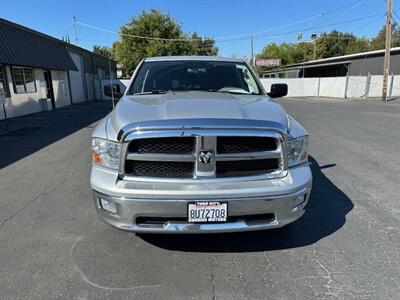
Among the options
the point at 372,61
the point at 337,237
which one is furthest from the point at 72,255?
the point at 372,61

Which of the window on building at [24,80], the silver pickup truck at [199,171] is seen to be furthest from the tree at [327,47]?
the silver pickup truck at [199,171]

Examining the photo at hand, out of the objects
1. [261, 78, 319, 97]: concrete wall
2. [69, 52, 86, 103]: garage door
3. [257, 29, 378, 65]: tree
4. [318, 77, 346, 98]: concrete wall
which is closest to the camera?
[69, 52, 86, 103]: garage door

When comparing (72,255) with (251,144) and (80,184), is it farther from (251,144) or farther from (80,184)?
(80,184)

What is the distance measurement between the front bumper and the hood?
52cm

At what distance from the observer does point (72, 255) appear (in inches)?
131

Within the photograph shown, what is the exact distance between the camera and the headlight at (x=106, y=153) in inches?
119

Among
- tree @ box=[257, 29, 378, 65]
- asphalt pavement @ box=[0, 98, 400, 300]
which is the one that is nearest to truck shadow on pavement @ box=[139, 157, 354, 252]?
asphalt pavement @ box=[0, 98, 400, 300]

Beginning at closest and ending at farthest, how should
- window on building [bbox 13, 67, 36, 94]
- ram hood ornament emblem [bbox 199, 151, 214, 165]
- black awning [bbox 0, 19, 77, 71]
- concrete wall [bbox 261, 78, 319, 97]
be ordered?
1. ram hood ornament emblem [bbox 199, 151, 214, 165]
2. black awning [bbox 0, 19, 77, 71]
3. window on building [bbox 13, 67, 36, 94]
4. concrete wall [bbox 261, 78, 319, 97]

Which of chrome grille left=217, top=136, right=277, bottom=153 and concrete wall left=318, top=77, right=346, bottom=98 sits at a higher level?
chrome grille left=217, top=136, right=277, bottom=153

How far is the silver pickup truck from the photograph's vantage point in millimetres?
2850

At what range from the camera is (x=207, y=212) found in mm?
2881

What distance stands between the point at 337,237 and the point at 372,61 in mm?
36310

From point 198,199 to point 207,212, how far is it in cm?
15

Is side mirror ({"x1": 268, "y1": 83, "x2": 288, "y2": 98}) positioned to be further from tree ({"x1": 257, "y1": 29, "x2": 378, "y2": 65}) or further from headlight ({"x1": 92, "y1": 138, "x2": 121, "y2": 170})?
tree ({"x1": 257, "y1": 29, "x2": 378, "y2": 65})
